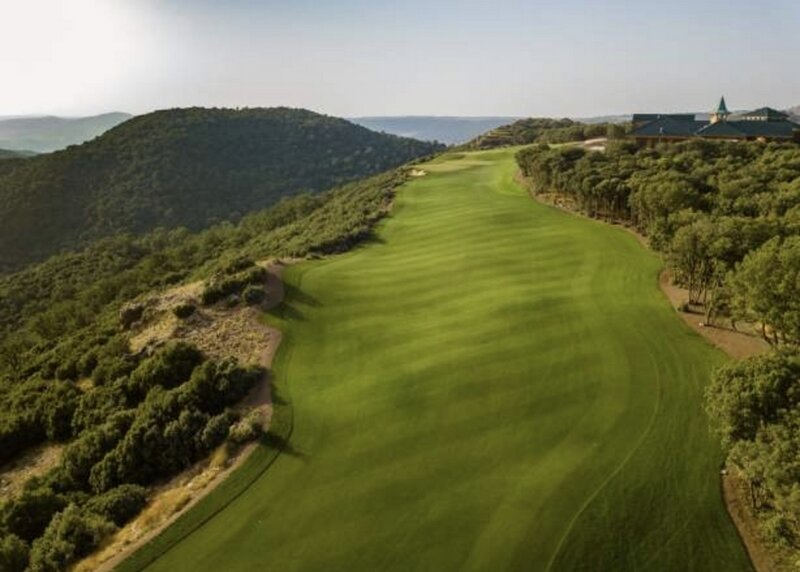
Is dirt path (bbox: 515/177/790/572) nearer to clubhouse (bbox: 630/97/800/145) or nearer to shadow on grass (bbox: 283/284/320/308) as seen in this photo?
shadow on grass (bbox: 283/284/320/308)

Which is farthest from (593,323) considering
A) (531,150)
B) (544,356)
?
(531,150)

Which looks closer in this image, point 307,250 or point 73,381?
point 73,381

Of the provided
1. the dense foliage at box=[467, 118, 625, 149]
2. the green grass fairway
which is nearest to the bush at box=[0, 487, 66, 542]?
the green grass fairway

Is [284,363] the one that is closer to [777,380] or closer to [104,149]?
[777,380]

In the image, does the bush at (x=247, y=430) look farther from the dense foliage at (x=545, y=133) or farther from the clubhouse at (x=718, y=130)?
the dense foliage at (x=545, y=133)

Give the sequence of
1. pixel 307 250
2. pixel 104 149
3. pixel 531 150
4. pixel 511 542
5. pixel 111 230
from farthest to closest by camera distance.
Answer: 1. pixel 104 149
2. pixel 111 230
3. pixel 531 150
4. pixel 307 250
5. pixel 511 542

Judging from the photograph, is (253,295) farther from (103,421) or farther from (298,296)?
(103,421)

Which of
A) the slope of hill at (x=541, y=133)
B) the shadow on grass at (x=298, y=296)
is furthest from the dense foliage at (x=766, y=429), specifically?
the slope of hill at (x=541, y=133)

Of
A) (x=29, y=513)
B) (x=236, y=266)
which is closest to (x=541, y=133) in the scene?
(x=236, y=266)
